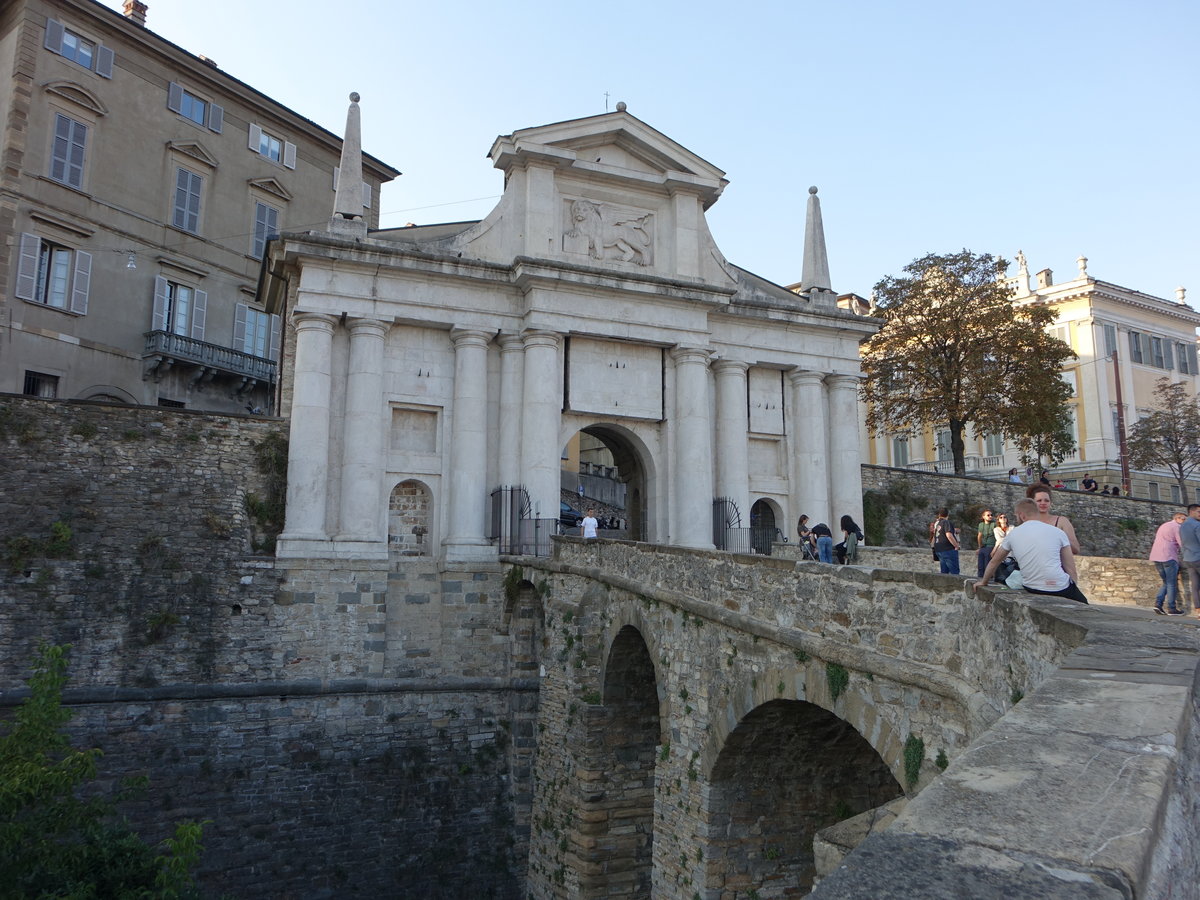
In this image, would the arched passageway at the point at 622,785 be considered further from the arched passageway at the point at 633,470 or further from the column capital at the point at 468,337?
the column capital at the point at 468,337

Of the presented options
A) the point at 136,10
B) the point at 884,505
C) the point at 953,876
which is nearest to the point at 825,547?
the point at 884,505

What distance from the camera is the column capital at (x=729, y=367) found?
22484mm

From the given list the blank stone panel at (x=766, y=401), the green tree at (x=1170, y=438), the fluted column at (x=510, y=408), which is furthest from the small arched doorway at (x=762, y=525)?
the green tree at (x=1170, y=438)

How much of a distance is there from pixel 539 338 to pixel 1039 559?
14717mm

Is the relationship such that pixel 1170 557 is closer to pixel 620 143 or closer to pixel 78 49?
pixel 620 143

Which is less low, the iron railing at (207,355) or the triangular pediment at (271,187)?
the triangular pediment at (271,187)

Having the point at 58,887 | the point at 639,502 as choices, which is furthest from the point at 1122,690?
the point at 639,502

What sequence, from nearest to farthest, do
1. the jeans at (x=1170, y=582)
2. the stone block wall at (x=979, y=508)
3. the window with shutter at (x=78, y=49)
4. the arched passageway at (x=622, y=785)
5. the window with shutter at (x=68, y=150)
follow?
1. the jeans at (x=1170, y=582)
2. the arched passageway at (x=622, y=785)
3. the window with shutter at (x=68, y=150)
4. the window with shutter at (x=78, y=49)
5. the stone block wall at (x=979, y=508)

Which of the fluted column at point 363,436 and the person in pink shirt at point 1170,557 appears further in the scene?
the fluted column at point 363,436

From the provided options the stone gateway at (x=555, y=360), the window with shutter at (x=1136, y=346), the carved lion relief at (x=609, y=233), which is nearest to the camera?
the stone gateway at (x=555, y=360)

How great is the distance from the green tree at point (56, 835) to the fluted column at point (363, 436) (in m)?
6.62

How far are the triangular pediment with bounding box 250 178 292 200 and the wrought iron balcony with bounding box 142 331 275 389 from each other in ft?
18.1

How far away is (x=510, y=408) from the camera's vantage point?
20438 mm

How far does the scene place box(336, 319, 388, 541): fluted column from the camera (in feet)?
61.8
